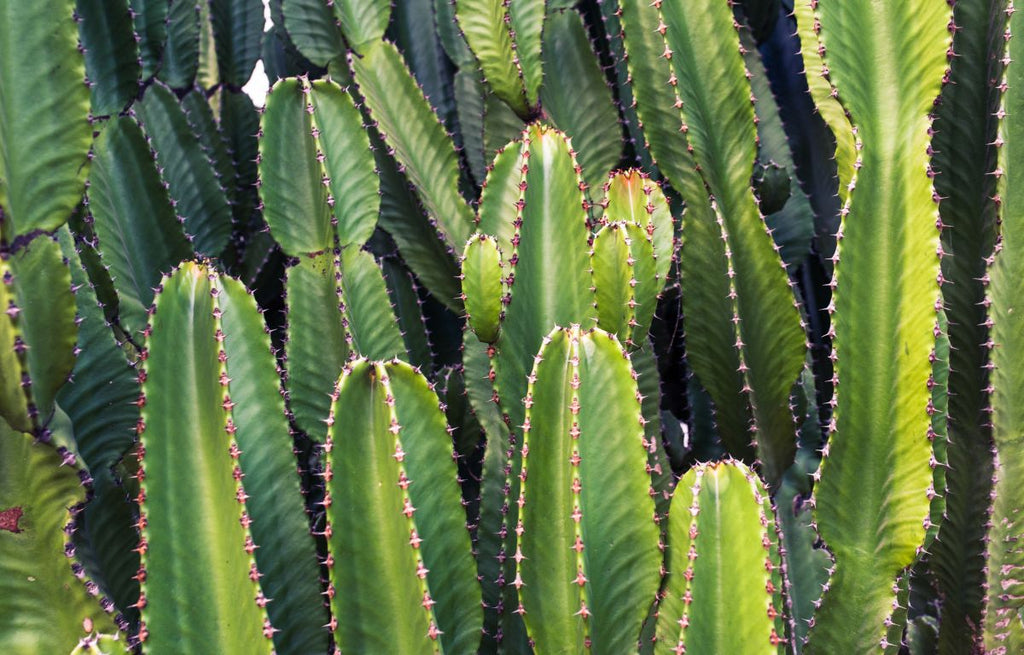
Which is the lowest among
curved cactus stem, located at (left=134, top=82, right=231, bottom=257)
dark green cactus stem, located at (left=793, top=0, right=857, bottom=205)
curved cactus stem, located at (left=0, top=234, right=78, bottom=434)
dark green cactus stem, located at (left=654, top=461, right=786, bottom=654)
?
dark green cactus stem, located at (left=654, top=461, right=786, bottom=654)

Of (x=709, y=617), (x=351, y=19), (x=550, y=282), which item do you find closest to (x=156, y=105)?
(x=351, y=19)

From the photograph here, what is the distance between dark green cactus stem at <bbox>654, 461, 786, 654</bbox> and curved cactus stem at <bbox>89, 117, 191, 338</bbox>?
1.12m

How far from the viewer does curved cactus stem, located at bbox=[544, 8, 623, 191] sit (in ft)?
6.79

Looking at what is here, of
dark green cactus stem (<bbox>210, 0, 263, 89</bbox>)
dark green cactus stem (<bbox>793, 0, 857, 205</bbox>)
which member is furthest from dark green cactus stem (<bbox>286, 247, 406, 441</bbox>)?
dark green cactus stem (<bbox>210, 0, 263, 89</bbox>)

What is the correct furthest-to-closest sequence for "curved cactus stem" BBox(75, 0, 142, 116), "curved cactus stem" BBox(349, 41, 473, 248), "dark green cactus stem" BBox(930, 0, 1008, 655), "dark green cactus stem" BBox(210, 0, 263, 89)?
"dark green cactus stem" BBox(210, 0, 263, 89) < "curved cactus stem" BBox(349, 41, 473, 248) < "curved cactus stem" BBox(75, 0, 142, 116) < "dark green cactus stem" BBox(930, 0, 1008, 655)

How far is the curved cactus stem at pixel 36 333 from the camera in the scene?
1322 mm

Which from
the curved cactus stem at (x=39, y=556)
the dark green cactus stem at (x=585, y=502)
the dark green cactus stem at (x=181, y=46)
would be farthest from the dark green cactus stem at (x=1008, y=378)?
the dark green cactus stem at (x=181, y=46)

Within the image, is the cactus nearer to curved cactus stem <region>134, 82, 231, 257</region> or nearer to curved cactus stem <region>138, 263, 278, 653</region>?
curved cactus stem <region>138, 263, 278, 653</region>

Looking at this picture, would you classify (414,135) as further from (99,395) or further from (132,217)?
(99,395)

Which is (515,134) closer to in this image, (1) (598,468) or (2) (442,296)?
(2) (442,296)

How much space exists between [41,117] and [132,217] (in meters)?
0.53

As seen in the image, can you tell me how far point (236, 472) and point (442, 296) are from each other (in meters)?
0.85

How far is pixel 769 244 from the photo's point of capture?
172 cm

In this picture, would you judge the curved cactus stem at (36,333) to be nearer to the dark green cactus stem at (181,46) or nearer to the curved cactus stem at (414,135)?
the curved cactus stem at (414,135)
